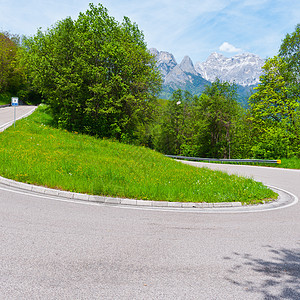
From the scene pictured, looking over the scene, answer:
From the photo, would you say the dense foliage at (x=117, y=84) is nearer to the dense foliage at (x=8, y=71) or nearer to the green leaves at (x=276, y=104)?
the green leaves at (x=276, y=104)

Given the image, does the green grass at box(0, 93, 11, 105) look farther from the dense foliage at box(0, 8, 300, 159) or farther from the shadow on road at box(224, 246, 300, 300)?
the shadow on road at box(224, 246, 300, 300)

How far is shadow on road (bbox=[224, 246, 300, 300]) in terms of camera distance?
3.10m

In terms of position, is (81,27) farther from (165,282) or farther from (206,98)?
(165,282)

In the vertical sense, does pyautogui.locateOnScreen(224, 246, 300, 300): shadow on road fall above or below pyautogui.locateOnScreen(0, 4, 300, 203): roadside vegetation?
below

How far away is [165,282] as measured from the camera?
319 cm

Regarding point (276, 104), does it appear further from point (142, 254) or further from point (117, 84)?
point (142, 254)

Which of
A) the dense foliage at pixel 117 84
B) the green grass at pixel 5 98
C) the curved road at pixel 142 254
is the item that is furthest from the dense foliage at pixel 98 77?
the green grass at pixel 5 98

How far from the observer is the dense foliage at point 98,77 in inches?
882

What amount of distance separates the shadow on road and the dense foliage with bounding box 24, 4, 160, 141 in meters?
19.8

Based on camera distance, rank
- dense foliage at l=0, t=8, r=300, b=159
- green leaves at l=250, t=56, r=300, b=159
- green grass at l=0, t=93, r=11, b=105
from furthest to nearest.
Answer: green grass at l=0, t=93, r=11, b=105 → green leaves at l=250, t=56, r=300, b=159 → dense foliage at l=0, t=8, r=300, b=159

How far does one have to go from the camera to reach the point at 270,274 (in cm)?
351

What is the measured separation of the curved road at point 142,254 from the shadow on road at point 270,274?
0.01 meters

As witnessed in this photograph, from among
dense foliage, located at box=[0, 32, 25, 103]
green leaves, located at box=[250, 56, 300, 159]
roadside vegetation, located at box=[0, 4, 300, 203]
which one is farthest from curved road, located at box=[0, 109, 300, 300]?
dense foliage, located at box=[0, 32, 25, 103]

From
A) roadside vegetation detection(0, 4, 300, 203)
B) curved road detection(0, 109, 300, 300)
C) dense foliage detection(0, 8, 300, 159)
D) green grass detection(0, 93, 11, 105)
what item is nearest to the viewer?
curved road detection(0, 109, 300, 300)
